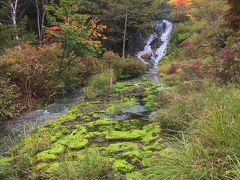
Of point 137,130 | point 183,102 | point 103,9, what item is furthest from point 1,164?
point 103,9

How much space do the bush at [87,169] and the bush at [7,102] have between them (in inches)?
156

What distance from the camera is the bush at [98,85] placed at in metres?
12.2

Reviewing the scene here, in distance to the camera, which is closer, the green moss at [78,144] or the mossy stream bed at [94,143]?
the mossy stream bed at [94,143]

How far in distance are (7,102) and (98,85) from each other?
5.24m

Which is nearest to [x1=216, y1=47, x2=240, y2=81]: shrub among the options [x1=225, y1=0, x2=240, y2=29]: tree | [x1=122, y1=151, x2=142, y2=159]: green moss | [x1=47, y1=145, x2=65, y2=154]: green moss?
[x1=225, y1=0, x2=240, y2=29]: tree

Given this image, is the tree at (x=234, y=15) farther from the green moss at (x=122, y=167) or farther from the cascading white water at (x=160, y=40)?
the cascading white water at (x=160, y=40)

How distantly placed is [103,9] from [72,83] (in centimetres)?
1183

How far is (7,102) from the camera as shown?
8.36 metres

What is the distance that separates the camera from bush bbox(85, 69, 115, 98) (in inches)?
481

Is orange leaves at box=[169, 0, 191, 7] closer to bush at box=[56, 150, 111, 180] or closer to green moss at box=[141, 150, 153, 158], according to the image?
green moss at box=[141, 150, 153, 158]

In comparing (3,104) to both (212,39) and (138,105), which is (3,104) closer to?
(138,105)

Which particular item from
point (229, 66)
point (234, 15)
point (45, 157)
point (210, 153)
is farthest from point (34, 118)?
point (234, 15)

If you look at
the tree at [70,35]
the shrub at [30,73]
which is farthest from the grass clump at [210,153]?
the tree at [70,35]

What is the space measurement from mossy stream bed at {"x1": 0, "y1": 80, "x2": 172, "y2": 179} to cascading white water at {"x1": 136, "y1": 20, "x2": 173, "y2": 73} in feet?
48.1
